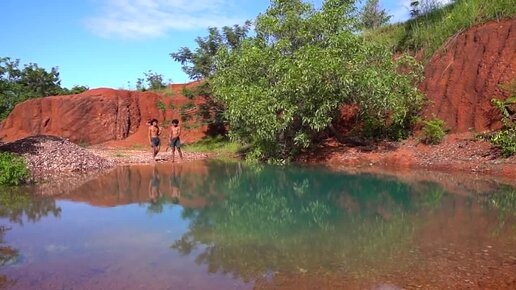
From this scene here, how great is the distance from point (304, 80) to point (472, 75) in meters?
7.76

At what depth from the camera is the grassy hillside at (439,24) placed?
2030 centimetres

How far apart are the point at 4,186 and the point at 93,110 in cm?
2132

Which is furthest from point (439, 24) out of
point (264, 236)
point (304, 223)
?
point (264, 236)

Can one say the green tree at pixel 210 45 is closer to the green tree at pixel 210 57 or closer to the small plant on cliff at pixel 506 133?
the green tree at pixel 210 57

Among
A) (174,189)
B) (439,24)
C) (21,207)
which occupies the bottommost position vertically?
(174,189)

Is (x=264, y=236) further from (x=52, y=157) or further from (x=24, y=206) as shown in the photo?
(x=52, y=157)

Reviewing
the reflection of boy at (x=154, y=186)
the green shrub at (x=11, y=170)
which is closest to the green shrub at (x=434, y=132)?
the reflection of boy at (x=154, y=186)

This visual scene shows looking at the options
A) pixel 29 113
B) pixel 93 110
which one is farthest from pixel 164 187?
pixel 29 113

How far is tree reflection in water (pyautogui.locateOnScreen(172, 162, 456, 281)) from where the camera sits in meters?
6.52

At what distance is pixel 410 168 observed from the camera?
1662 centimetres

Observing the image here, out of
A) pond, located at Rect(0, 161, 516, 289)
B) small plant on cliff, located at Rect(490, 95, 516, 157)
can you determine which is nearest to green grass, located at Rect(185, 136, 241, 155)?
pond, located at Rect(0, 161, 516, 289)

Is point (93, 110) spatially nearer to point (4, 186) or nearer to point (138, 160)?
point (138, 160)

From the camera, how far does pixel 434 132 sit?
17.9 metres

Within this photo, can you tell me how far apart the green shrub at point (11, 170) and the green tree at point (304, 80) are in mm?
7613
